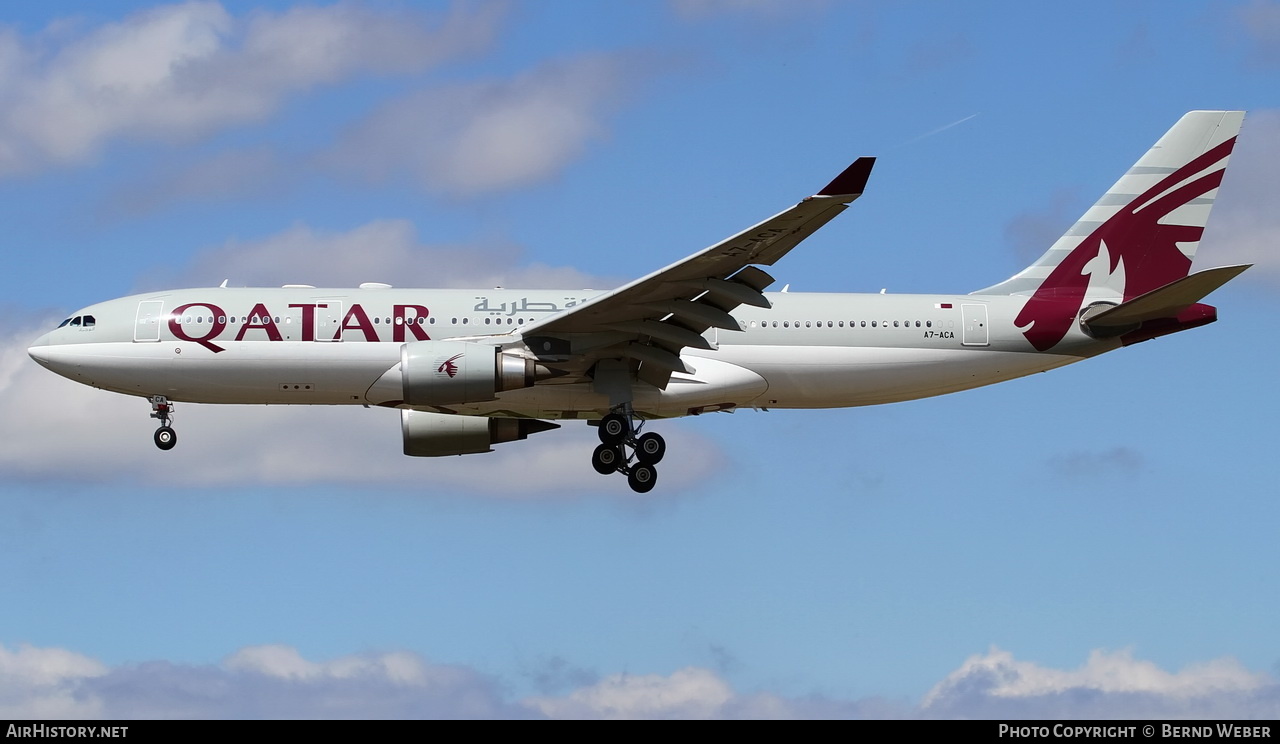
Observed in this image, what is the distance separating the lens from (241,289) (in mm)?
35125

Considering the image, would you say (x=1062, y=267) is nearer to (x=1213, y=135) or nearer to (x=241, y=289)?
(x=1213, y=135)

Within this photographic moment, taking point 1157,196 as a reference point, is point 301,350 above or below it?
below

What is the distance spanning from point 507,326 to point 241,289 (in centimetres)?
580

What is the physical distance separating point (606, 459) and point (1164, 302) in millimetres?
12469

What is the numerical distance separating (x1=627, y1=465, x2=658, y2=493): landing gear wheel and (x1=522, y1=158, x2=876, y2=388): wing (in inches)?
72.0

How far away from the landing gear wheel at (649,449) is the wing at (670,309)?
119cm

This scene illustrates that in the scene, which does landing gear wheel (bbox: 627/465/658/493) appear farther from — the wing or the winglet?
the winglet

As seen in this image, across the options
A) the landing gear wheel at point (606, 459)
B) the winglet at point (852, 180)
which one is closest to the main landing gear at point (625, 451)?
the landing gear wheel at point (606, 459)

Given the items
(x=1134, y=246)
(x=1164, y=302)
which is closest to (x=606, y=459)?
(x=1164, y=302)

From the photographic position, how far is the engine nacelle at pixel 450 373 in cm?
3231

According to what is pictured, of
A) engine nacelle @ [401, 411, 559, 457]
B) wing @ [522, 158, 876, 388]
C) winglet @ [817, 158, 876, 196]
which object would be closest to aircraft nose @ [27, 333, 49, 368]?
engine nacelle @ [401, 411, 559, 457]
